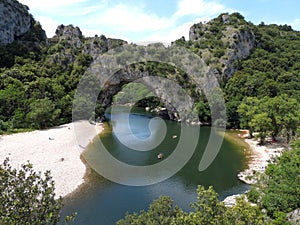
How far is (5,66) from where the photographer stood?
57688 mm

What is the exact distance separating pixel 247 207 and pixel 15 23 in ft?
228

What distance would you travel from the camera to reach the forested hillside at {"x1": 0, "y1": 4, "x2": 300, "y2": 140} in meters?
42.4

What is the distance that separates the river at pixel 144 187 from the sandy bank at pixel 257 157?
2.61ft

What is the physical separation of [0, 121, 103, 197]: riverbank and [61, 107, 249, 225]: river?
1.41 meters

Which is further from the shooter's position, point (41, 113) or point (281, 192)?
point (41, 113)

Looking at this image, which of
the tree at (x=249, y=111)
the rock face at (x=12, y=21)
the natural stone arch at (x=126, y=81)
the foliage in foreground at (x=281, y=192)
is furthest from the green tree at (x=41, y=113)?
the foliage in foreground at (x=281, y=192)

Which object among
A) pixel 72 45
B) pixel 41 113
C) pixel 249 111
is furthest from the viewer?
pixel 72 45

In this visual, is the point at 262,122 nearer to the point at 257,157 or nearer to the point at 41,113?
the point at 257,157

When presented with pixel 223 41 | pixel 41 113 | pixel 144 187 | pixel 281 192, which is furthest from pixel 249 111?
pixel 223 41

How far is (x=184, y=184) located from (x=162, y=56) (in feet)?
139

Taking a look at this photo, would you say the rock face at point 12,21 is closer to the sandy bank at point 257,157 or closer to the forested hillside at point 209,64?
the forested hillside at point 209,64

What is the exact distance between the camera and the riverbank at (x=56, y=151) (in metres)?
25.3

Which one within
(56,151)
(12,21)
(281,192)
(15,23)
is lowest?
(56,151)

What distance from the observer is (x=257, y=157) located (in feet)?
106
